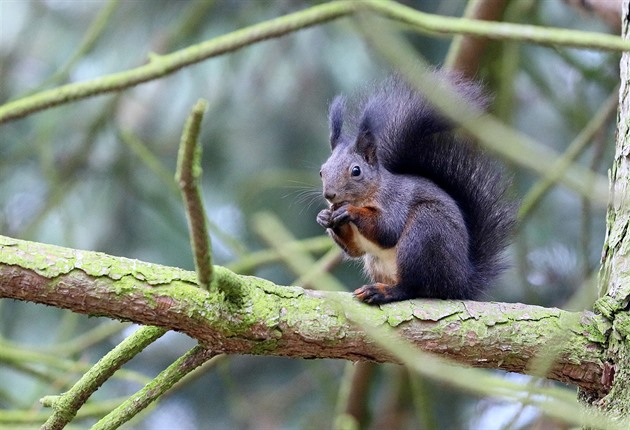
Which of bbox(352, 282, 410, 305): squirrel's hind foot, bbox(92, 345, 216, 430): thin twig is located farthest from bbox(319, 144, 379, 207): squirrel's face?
bbox(92, 345, 216, 430): thin twig

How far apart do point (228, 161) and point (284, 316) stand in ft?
7.18

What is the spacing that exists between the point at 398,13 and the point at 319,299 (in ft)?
1.44

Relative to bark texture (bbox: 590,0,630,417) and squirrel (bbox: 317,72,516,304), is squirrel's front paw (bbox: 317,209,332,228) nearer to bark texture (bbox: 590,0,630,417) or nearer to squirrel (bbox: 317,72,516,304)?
squirrel (bbox: 317,72,516,304)

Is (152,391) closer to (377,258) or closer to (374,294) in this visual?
(374,294)

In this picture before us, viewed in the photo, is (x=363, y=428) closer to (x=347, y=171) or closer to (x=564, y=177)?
(x=347, y=171)

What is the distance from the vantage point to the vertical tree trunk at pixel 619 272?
124 cm

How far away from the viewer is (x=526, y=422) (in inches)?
97.8

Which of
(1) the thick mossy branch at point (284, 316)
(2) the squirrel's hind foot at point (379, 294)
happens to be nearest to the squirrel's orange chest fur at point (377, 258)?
(2) the squirrel's hind foot at point (379, 294)

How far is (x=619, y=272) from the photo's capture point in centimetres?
135

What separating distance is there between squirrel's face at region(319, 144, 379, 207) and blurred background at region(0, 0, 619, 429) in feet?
2.45

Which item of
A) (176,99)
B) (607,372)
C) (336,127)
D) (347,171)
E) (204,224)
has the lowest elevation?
(607,372)

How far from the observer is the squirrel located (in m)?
1.63

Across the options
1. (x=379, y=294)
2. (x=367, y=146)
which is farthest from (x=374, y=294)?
(x=367, y=146)

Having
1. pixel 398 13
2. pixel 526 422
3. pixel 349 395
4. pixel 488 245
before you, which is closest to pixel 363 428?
pixel 349 395
